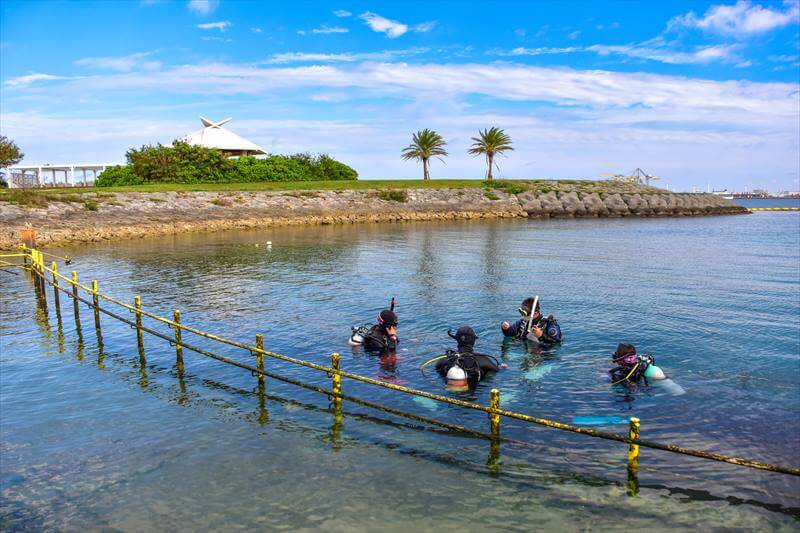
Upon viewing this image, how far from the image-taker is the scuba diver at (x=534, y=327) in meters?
17.8

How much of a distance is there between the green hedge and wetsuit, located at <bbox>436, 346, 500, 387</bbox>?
72.3 m

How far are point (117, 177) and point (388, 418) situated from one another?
256 ft

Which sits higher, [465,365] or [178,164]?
[178,164]

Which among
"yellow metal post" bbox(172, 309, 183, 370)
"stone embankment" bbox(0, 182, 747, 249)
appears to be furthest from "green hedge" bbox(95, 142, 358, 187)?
"yellow metal post" bbox(172, 309, 183, 370)

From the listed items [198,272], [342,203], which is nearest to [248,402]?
[198,272]

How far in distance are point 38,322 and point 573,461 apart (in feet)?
70.4

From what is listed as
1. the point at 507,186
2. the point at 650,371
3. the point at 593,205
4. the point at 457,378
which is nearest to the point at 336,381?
the point at 457,378

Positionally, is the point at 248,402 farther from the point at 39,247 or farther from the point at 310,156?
the point at 310,156

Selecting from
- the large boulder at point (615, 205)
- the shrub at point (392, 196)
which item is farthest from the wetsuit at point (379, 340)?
the large boulder at point (615, 205)

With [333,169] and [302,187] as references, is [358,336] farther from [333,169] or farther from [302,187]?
[333,169]

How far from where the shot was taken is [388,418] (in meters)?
13.1

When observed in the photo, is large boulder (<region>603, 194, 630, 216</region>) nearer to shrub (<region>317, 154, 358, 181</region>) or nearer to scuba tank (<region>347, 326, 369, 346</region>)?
shrub (<region>317, 154, 358, 181</region>)

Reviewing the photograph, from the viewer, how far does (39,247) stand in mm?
46750

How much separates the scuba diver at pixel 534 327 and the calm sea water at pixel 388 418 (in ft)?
1.90
